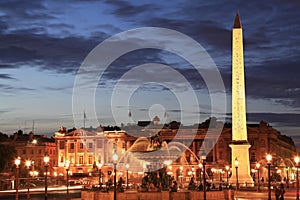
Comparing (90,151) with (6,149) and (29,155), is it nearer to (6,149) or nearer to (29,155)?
(29,155)

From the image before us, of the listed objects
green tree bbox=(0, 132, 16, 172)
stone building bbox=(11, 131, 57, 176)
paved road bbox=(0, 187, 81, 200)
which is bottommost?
paved road bbox=(0, 187, 81, 200)

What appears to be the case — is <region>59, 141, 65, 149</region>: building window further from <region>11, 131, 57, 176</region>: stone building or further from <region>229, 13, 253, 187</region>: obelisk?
<region>229, 13, 253, 187</region>: obelisk

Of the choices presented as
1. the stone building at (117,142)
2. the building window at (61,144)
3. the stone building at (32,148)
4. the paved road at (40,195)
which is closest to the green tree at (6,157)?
the paved road at (40,195)

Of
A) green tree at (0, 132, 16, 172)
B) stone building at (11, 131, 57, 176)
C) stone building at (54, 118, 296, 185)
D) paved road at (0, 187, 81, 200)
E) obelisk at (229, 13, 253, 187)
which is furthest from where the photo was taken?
stone building at (54, 118, 296, 185)

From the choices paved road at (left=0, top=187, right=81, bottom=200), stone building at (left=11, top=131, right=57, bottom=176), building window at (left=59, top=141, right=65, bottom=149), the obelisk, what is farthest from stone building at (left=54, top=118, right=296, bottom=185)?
the obelisk

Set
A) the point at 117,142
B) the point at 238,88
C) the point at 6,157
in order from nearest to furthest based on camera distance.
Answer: the point at 238,88
the point at 6,157
the point at 117,142

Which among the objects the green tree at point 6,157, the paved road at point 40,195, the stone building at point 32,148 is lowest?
the paved road at point 40,195

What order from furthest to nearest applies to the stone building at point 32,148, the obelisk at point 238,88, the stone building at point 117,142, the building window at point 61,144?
the building window at point 61,144
the stone building at point 117,142
the stone building at point 32,148
the obelisk at point 238,88

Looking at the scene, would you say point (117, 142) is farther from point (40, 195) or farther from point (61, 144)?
point (40, 195)

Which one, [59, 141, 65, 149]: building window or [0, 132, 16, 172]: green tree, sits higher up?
[59, 141, 65, 149]: building window

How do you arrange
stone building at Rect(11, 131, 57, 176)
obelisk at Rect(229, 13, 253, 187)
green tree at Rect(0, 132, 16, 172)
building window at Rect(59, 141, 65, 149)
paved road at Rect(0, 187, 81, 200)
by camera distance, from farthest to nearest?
building window at Rect(59, 141, 65, 149), stone building at Rect(11, 131, 57, 176), green tree at Rect(0, 132, 16, 172), obelisk at Rect(229, 13, 253, 187), paved road at Rect(0, 187, 81, 200)

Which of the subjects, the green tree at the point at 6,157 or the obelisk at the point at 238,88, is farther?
the green tree at the point at 6,157

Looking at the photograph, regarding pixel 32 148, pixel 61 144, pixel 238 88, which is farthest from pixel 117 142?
pixel 238 88

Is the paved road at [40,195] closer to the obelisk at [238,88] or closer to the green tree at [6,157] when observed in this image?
the obelisk at [238,88]
